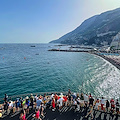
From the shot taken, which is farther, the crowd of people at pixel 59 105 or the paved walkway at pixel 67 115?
the crowd of people at pixel 59 105

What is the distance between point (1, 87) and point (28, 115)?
18.6m

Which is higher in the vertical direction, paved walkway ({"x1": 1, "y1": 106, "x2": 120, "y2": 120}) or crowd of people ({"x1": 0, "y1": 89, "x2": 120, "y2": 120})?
crowd of people ({"x1": 0, "y1": 89, "x2": 120, "y2": 120})

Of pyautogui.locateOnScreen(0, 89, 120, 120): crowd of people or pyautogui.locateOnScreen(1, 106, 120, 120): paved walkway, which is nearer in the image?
pyautogui.locateOnScreen(1, 106, 120, 120): paved walkway

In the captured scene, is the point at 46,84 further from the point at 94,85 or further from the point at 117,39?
the point at 117,39

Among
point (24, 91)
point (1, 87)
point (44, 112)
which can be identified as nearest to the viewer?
point (44, 112)

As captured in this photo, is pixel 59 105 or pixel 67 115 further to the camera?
pixel 59 105

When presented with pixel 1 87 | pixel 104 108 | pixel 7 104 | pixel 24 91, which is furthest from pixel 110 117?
pixel 1 87

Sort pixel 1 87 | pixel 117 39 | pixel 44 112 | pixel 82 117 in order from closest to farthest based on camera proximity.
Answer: pixel 82 117 → pixel 44 112 → pixel 1 87 → pixel 117 39

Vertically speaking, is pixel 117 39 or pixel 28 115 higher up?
pixel 117 39

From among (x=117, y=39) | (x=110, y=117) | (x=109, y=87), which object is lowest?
(x=109, y=87)

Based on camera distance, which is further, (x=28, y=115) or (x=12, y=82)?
(x=12, y=82)

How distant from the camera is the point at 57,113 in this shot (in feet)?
33.7

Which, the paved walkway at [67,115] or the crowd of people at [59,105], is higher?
the crowd of people at [59,105]

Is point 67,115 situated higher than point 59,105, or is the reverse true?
point 59,105
